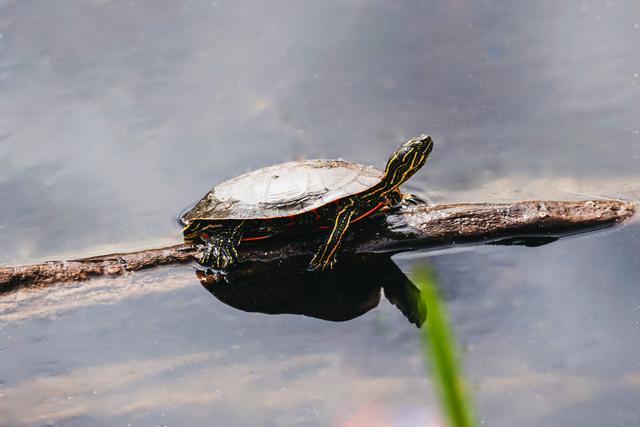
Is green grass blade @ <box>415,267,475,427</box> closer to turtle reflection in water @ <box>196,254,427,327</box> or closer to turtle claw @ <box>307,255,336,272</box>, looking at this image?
turtle reflection in water @ <box>196,254,427,327</box>

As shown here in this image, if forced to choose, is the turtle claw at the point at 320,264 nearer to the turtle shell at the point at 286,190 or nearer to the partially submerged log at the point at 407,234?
the partially submerged log at the point at 407,234

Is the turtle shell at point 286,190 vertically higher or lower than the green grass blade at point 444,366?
lower

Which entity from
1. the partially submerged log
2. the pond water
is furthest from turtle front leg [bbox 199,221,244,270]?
the pond water

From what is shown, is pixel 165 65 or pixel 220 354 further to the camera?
pixel 165 65

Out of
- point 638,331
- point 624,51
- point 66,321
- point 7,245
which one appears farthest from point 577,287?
point 7,245

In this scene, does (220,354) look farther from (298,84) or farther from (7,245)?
(298,84)

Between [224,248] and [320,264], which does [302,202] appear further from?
[224,248]

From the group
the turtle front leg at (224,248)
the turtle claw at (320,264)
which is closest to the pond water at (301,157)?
the turtle front leg at (224,248)
